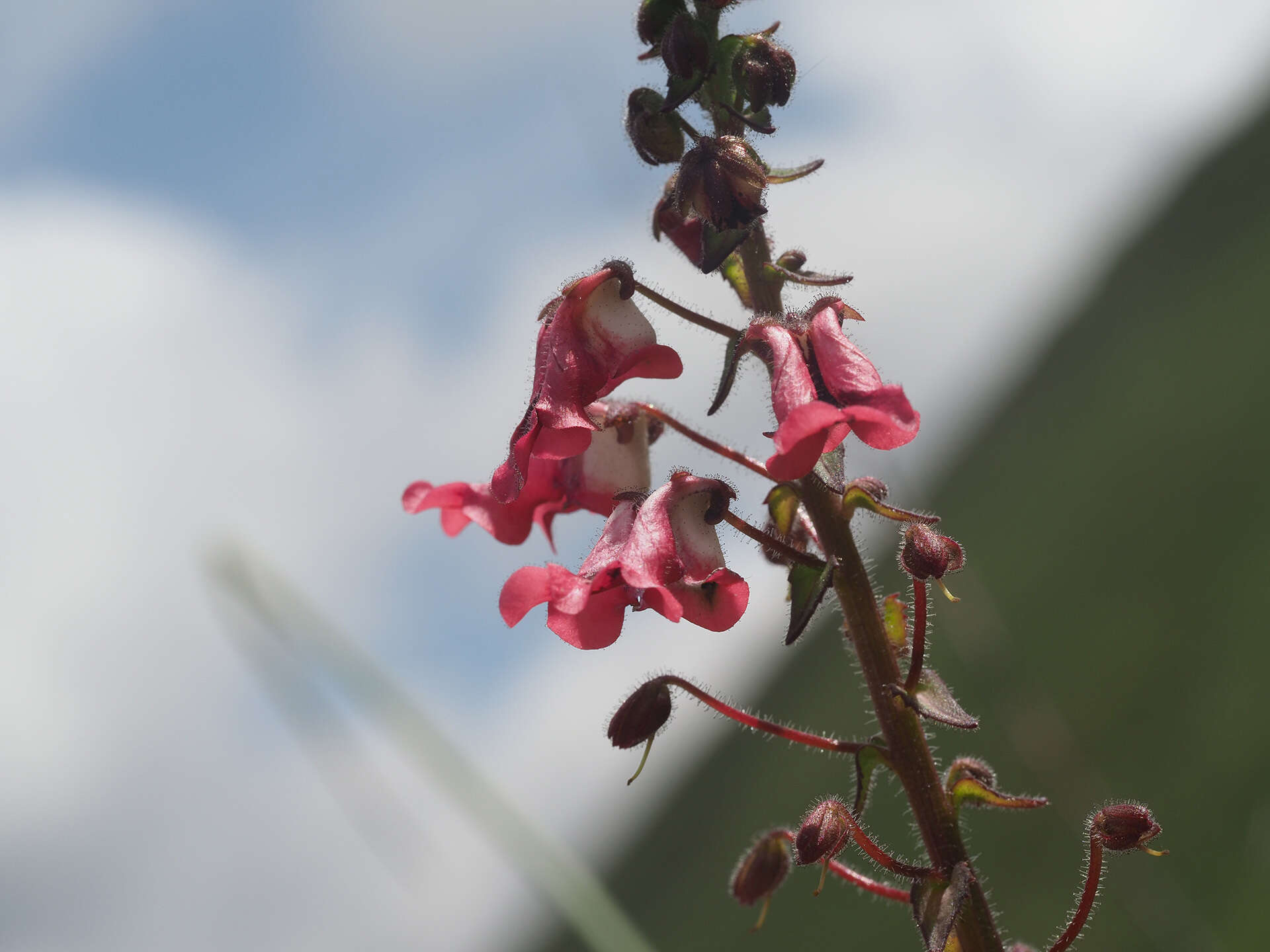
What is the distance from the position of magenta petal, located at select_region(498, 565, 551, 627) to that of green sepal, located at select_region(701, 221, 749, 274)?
83 centimetres

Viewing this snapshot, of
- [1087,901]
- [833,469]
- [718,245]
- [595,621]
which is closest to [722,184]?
[718,245]

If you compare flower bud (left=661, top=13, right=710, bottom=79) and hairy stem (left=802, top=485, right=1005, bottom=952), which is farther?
flower bud (left=661, top=13, right=710, bottom=79)

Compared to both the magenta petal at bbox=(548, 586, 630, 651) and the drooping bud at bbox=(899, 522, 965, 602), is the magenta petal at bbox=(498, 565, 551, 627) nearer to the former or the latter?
the magenta petal at bbox=(548, 586, 630, 651)

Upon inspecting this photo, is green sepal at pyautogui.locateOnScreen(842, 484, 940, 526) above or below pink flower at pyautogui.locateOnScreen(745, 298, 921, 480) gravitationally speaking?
below

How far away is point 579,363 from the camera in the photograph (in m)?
2.62

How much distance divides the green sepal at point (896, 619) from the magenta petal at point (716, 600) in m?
0.45

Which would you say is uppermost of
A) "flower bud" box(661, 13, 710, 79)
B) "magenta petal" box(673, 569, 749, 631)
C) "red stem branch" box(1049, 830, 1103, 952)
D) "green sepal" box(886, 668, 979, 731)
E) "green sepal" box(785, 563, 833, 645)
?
"flower bud" box(661, 13, 710, 79)

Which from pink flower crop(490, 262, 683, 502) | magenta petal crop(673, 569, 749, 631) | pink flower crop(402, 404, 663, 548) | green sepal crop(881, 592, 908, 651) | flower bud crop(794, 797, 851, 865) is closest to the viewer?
flower bud crop(794, 797, 851, 865)

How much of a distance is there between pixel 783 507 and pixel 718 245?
0.65 meters

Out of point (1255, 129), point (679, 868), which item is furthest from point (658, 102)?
point (1255, 129)

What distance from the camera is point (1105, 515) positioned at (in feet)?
197

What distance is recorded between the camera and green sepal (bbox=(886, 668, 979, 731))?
7.61 feet

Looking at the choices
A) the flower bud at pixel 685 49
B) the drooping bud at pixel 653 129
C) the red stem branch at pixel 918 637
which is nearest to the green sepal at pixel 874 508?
the red stem branch at pixel 918 637

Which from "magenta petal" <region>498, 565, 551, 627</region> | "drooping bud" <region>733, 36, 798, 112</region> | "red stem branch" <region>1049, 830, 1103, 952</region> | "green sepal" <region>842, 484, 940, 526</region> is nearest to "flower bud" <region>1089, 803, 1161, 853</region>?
"red stem branch" <region>1049, 830, 1103, 952</region>
